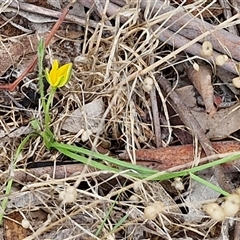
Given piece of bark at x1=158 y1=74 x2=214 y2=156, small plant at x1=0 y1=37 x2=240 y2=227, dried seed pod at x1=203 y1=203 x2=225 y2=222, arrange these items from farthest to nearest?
piece of bark at x1=158 y1=74 x2=214 y2=156
small plant at x1=0 y1=37 x2=240 y2=227
dried seed pod at x1=203 y1=203 x2=225 y2=222

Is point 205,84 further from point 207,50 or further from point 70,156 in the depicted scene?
point 70,156

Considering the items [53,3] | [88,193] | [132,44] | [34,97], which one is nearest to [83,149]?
[88,193]

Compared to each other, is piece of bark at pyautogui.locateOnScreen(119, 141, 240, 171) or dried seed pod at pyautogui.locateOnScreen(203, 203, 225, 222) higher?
dried seed pod at pyautogui.locateOnScreen(203, 203, 225, 222)

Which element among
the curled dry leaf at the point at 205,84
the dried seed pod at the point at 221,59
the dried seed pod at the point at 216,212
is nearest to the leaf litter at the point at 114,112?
the curled dry leaf at the point at 205,84

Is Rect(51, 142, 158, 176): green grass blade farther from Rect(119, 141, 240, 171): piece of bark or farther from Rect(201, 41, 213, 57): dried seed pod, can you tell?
Rect(201, 41, 213, 57): dried seed pod

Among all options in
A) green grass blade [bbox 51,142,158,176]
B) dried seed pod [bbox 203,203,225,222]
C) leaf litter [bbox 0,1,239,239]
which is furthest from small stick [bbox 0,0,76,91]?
dried seed pod [bbox 203,203,225,222]

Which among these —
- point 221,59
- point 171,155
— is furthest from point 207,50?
point 171,155

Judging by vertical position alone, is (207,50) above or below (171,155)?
above
